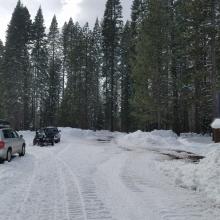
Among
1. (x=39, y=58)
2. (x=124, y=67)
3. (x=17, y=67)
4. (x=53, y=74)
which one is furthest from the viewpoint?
(x=53, y=74)

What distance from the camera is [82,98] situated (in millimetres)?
70625

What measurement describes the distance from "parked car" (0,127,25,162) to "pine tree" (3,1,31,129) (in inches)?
1531

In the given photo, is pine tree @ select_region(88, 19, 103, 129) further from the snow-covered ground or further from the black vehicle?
the snow-covered ground

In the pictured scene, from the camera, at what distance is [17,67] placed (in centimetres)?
6238

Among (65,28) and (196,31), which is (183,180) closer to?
(196,31)

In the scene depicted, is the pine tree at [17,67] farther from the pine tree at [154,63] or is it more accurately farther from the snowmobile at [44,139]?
the snowmobile at [44,139]

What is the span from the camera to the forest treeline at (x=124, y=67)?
36.8 meters

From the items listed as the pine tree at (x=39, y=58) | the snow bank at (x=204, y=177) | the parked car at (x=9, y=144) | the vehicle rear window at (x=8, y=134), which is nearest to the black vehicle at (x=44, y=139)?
the parked car at (x=9, y=144)

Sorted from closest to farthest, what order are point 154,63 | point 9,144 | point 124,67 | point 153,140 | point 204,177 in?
point 204,177, point 9,144, point 153,140, point 154,63, point 124,67

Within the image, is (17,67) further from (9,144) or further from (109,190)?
(109,190)

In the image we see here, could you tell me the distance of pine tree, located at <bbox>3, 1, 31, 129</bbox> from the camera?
62.2m

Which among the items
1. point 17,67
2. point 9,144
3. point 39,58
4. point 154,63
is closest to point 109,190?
point 9,144

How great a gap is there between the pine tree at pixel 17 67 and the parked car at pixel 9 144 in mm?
38884

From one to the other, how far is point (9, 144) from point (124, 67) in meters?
50.5
